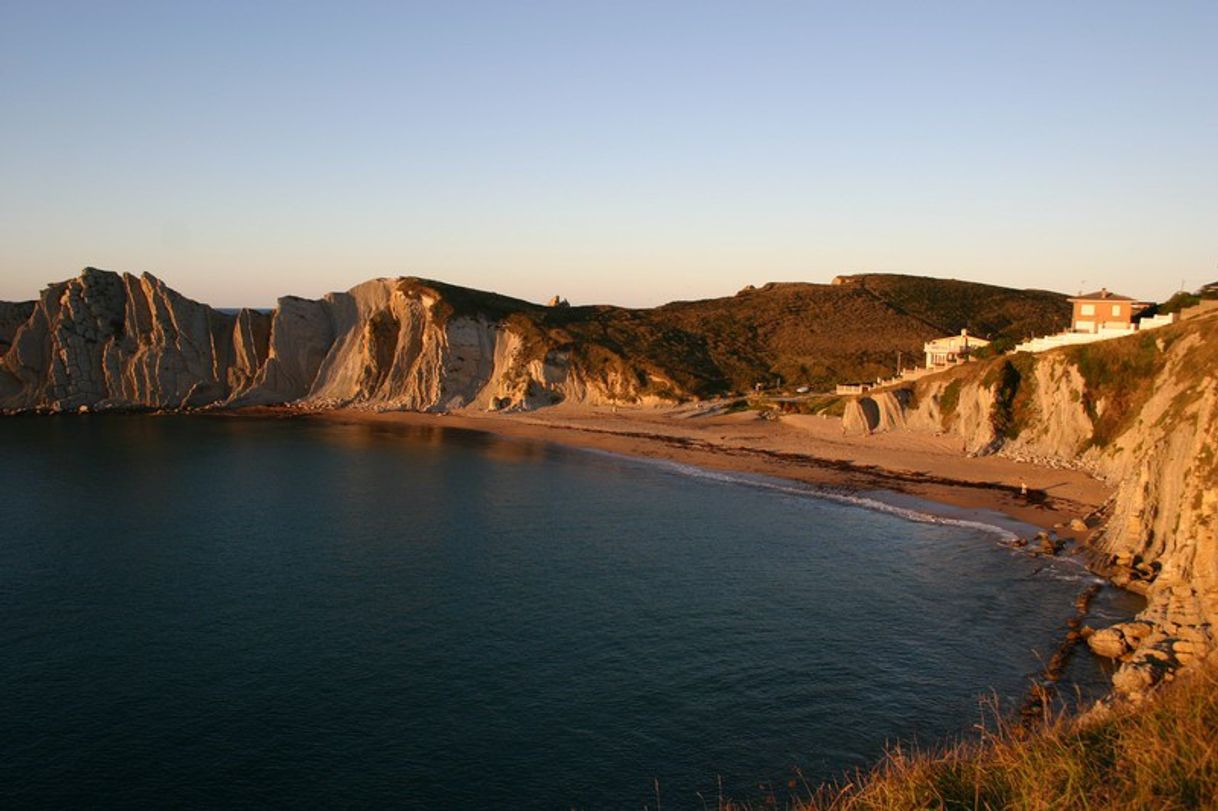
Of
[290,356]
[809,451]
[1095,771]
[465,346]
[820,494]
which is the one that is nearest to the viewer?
[1095,771]

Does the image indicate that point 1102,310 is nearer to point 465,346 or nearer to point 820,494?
point 820,494

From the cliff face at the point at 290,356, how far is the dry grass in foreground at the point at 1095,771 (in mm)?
87645

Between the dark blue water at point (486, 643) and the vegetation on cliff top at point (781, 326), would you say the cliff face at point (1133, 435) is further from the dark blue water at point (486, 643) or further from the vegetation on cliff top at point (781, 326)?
the vegetation on cliff top at point (781, 326)

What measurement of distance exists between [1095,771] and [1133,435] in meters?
46.5

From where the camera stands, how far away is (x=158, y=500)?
186 ft

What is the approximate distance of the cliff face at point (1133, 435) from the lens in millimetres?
29828

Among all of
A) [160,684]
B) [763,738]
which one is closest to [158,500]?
[160,684]

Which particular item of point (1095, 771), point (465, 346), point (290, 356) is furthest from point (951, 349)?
point (1095, 771)

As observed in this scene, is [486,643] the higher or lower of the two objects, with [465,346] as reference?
lower

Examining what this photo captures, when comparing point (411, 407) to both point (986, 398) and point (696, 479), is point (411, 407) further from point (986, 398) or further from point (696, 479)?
point (986, 398)

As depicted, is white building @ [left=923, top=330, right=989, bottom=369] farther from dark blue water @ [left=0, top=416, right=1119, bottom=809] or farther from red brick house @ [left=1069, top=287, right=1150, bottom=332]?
dark blue water @ [left=0, top=416, right=1119, bottom=809]

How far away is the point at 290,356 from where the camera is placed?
11469 centimetres

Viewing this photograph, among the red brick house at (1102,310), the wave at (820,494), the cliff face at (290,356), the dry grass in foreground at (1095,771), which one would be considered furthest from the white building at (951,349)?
the dry grass in foreground at (1095,771)

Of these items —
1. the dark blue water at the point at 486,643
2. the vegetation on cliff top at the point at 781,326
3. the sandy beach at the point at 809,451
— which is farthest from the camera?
the vegetation on cliff top at the point at 781,326
